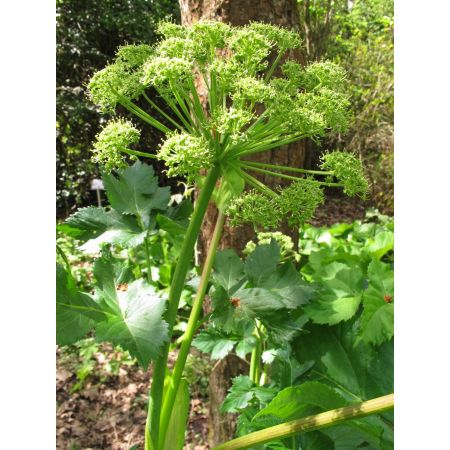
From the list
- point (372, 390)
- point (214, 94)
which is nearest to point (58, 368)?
point (372, 390)

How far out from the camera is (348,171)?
769 mm

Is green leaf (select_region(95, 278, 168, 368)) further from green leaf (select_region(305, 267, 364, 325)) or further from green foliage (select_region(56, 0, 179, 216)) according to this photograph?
green foliage (select_region(56, 0, 179, 216))

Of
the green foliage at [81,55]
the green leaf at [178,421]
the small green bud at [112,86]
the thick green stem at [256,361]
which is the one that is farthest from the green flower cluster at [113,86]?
Answer: the green foliage at [81,55]

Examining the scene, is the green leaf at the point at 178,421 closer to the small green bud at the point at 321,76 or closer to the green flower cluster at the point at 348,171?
the green flower cluster at the point at 348,171

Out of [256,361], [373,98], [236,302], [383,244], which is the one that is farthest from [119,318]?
[373,98]

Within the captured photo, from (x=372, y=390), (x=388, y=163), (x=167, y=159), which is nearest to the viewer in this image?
(x=167, y=159)

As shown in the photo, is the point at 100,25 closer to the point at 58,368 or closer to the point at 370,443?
the point at 58,368

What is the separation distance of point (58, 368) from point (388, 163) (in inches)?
155

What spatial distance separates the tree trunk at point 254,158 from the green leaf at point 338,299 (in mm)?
356

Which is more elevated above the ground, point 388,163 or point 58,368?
point 388,163

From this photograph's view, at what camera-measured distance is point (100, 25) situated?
186 inches

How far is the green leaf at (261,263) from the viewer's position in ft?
3.11

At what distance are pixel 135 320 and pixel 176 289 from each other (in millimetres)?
100
